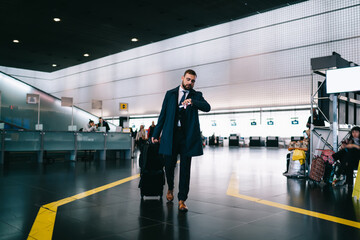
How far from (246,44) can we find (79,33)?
31.1ft

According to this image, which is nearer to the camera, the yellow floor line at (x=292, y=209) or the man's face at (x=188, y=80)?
the yellow floor line at (x=292, y=209)

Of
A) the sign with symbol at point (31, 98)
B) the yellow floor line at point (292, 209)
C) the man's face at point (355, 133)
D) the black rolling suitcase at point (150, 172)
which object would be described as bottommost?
the yellow floor line at point (292, 209)

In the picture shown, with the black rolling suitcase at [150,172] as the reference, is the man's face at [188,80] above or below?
above

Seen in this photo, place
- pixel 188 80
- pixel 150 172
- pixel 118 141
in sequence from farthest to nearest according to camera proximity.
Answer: pixel 118 141 < pixel 150 172 < pixel 188 80

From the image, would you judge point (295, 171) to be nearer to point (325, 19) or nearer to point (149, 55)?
point (325, 19)

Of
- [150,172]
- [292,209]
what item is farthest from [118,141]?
[292,209]

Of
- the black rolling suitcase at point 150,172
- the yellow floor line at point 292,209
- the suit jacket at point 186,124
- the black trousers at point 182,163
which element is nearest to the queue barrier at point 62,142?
the black rolling suitcase at point 150,172

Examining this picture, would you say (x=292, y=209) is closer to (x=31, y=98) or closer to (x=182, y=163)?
(x=182, y=163)

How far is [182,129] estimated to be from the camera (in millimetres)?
3322

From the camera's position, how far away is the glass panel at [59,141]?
9.58 metres

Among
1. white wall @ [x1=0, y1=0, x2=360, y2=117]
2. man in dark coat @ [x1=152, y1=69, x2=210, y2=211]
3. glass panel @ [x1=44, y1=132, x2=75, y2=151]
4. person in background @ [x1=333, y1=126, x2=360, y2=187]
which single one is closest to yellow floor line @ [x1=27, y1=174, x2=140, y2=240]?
man in dark coat @ [x1=152, y1=69, x2=210, y2=211]

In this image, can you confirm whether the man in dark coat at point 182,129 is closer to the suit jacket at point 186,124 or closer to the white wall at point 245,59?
the suit jacket at point 186,124

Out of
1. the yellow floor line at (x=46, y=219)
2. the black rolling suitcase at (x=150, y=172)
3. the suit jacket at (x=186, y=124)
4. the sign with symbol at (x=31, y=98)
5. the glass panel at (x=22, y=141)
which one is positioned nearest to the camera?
the yellow floor line at (x=46, y=219)

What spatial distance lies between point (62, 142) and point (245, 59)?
39.5ft
